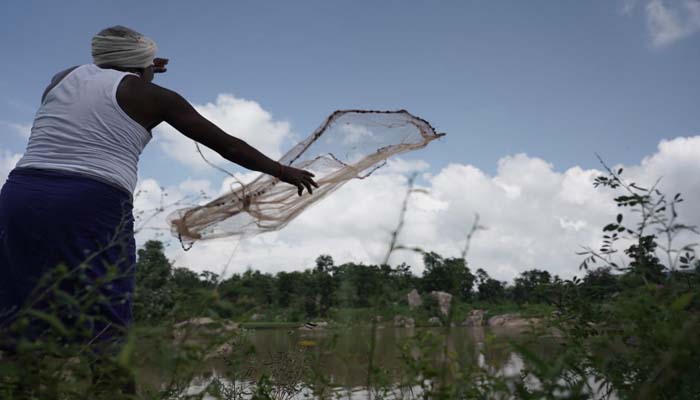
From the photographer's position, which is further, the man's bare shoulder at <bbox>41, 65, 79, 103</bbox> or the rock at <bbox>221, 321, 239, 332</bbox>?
the man's bare shoulder at <bbox>41, 65, 79, 103</bbox>

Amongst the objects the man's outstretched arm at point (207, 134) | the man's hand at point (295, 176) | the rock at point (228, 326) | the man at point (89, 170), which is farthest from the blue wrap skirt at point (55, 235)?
the man's hand at point (295, 176)

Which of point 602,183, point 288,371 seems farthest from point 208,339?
point 288,371

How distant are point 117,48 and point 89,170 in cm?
79

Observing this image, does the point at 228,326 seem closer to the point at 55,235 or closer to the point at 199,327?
the point at 199,327

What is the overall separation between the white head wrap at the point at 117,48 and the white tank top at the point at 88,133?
0.64 ft

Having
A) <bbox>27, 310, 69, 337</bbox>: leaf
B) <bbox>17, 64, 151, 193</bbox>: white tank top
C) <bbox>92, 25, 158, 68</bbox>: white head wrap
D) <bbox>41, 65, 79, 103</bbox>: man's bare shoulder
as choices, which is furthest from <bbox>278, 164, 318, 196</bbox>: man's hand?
<bbox>27, 310, 69, 337</bbox>: leaf

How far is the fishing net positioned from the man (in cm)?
90

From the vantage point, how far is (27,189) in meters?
2.60

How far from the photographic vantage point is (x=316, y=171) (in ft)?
14.6

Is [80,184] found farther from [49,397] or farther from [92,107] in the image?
[49,397]

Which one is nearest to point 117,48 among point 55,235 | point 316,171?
point 55,235

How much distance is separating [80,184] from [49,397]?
118 centimetres

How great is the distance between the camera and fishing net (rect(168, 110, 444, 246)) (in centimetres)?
396

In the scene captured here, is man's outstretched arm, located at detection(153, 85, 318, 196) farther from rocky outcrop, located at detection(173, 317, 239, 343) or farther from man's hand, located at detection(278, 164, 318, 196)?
rocky outcrop, located at detection(173, 317, 239, 343)
